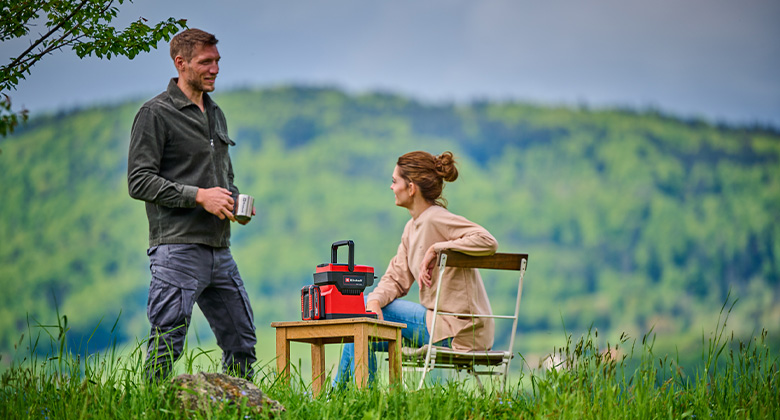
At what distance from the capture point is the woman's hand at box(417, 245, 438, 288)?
11.7 feet

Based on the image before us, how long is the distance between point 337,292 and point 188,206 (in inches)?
26.1

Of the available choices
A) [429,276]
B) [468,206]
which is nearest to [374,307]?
[429,276]

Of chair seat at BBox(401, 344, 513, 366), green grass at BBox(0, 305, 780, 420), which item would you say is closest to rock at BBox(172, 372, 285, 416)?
green grass at BBox(0, 305, 780, 420)

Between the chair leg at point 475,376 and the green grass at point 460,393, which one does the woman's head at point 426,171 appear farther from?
the green grass at point 460,393

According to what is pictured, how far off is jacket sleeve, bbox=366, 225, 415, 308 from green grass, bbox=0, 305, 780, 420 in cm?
66

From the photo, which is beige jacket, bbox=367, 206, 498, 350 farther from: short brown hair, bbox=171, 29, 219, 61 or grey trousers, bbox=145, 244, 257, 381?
short brown hair, bbox=171, 29, 219, 61

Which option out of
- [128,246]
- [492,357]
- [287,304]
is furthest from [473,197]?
[492,357]

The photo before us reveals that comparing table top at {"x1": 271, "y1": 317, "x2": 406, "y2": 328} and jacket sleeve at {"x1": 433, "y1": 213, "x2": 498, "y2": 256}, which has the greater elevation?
jacket sleeve at {"x1": 433, "y1": 213, "x2": 498, "y2": 256}

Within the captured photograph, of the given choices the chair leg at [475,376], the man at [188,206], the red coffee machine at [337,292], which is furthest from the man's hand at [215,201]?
the chair leg at [475,376]

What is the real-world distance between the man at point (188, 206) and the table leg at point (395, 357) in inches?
22.6

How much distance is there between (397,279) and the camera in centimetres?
391

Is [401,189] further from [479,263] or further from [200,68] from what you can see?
[200,68]

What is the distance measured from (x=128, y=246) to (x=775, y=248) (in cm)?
2041

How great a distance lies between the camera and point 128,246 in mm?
28031
